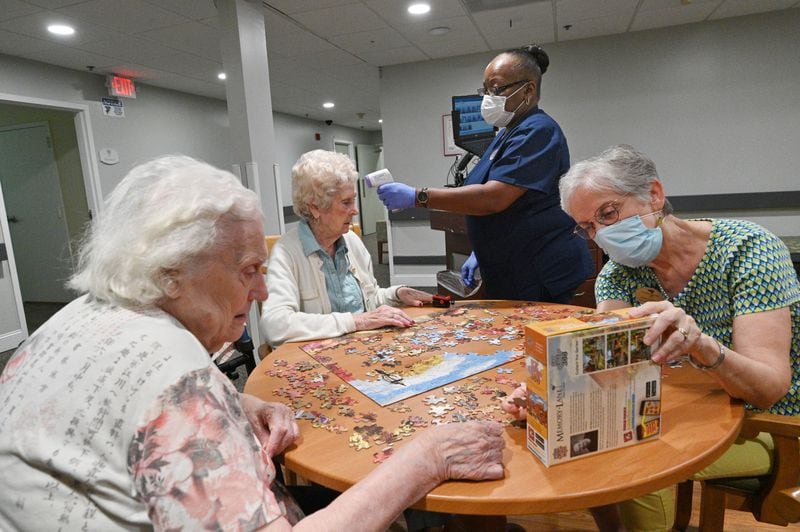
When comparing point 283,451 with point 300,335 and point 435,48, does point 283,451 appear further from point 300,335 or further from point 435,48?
point 435,48

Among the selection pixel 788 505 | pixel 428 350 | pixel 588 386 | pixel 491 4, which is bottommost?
pixel 788 505

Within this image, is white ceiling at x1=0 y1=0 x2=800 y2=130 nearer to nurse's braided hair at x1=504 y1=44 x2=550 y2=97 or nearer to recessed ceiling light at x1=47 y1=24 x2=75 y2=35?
recessed ceiling light at x1=47 y1=24 x2=75 y2=35

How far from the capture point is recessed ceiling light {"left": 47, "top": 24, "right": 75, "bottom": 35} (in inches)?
169

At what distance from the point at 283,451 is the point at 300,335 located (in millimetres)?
747

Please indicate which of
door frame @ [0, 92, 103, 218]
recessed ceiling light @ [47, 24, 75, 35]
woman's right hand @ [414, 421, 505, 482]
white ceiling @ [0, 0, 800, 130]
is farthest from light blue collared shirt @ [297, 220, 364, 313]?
door frame @ [0, 92, 103, 218]

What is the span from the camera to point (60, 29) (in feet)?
14.4

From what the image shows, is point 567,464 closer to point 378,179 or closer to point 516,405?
point 516,405

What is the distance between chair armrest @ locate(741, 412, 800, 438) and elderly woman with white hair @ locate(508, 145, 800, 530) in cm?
4

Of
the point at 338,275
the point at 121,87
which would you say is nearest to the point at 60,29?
the point at 121,87

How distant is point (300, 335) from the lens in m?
1.82

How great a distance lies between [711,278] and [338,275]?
142cm

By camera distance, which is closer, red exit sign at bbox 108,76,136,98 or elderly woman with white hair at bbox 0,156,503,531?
elderly woman with white hair at bbox 0,156,503,531

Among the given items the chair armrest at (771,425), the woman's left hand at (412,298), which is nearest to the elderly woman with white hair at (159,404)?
the chair armrest at (771,425)

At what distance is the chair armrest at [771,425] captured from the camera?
1.21 m
